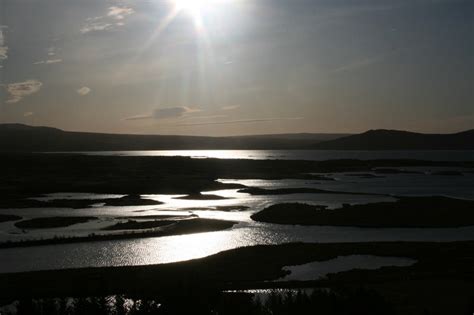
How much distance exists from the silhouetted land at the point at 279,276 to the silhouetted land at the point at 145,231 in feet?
31.2

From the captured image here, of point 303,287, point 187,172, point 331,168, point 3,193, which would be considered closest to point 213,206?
point 3,193

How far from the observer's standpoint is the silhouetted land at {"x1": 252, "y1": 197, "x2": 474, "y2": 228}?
51219 millimetres

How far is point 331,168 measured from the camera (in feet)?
452

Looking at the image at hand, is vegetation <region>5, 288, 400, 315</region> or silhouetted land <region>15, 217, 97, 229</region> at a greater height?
vegetation <region>5, 288, 400, 315</region>

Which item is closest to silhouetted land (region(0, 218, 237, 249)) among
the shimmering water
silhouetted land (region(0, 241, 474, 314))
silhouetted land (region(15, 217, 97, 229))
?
silhouetted land (region(15, 217, 97, 229))

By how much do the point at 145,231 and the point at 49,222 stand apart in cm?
1109

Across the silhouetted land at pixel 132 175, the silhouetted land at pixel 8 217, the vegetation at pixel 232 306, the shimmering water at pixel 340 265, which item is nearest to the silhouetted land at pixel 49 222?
the silhouetted land at pixel 8 217

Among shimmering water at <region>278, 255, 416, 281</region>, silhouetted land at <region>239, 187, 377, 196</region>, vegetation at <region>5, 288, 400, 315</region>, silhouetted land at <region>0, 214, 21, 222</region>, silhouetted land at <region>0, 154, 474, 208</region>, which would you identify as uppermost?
silhouetted land at <region>0, 154, 474, 208</region>

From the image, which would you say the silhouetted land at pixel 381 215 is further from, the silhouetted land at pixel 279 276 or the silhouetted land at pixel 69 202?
the silhouetted land at pixel 69 202

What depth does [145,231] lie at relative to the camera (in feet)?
150

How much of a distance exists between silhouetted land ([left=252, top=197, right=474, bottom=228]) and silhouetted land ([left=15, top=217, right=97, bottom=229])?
1731 centimetres

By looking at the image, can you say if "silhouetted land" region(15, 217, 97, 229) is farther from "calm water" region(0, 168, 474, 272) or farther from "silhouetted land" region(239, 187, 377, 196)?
"silhouetted land" region(239, 187, 377, 196)

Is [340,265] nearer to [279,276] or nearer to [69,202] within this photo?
[279,276]

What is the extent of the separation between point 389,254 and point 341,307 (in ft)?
62.0
